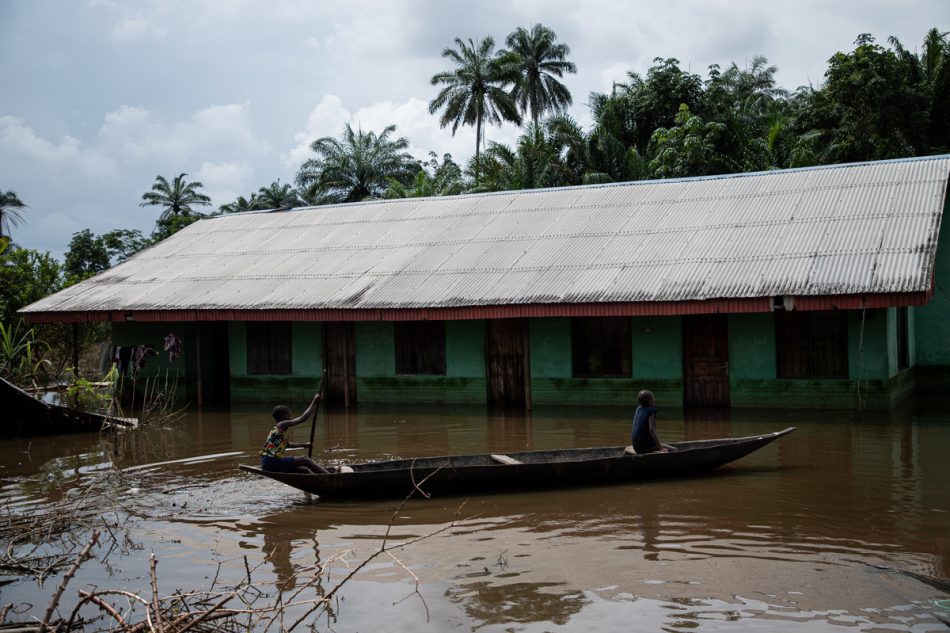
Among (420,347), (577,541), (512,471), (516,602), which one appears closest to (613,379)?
(420,347)

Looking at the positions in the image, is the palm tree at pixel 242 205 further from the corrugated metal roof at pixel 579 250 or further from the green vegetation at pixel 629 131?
the corrugated metal roof at pixel 579 250

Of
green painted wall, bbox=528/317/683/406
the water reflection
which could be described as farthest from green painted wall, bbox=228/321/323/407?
the water reflection

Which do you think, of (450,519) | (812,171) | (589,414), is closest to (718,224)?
(812,171)

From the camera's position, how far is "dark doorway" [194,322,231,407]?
22.9 metres

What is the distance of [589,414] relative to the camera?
17391mm

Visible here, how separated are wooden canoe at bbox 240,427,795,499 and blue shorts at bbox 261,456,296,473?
0.49ft

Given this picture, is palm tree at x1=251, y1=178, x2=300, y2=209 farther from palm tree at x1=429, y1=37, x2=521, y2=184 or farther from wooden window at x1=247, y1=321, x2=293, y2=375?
wooden window at x1=247, y1=321, x2=293, y2=375

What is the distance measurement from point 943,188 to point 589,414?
8056mm

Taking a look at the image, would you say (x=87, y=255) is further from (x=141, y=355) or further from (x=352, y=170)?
(x=141, y=355)

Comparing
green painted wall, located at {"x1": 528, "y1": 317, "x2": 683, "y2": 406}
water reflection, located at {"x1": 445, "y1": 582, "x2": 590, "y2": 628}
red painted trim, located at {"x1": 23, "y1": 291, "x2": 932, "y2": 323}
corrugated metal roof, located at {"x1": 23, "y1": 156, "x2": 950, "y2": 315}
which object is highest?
corrugated metal roof, located at {"x1": 23, "y1": 156, "x2": 950, "y2": 315}

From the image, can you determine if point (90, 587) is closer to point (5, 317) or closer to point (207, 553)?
point (207, 553)

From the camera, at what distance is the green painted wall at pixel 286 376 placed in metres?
20.9

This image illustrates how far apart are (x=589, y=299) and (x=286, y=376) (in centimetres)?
812

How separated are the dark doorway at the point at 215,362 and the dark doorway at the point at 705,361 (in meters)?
11.3
